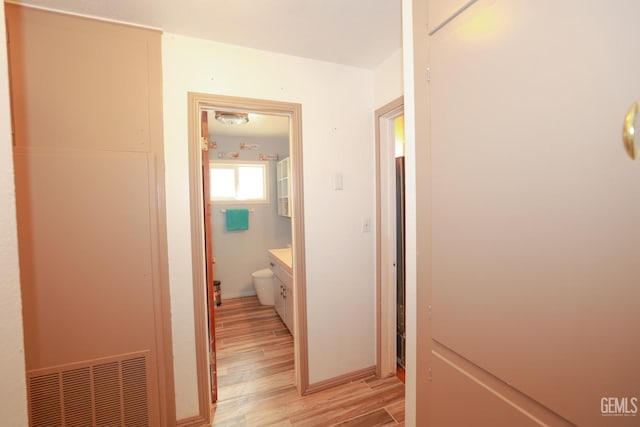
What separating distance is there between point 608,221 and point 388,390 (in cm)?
201

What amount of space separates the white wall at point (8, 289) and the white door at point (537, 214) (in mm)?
A: 1139

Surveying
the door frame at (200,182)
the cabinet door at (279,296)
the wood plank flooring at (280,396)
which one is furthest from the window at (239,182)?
the door frame at (200,182)

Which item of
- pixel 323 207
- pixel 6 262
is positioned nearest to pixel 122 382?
pixel 6 262

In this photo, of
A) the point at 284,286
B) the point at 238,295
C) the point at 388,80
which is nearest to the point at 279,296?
the point at 284,286

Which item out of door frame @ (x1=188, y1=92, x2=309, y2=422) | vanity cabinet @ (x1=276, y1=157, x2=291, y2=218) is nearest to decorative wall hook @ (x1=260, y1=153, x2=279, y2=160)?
vanity cabinet @ (x1=276, y1=157, x2=291, y2=218)

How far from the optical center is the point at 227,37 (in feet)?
5.29

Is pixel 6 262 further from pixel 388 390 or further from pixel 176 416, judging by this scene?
pixel 388 390

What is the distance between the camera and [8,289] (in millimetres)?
493

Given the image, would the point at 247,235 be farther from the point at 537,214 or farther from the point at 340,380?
the point at 537,214

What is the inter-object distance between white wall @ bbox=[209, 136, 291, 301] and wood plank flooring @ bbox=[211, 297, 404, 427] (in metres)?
1.38

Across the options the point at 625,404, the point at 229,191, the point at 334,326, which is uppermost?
the point at 229,191

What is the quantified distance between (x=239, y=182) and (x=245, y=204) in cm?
37

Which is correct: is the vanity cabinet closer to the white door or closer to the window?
the window

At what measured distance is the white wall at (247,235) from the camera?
3916 mm
